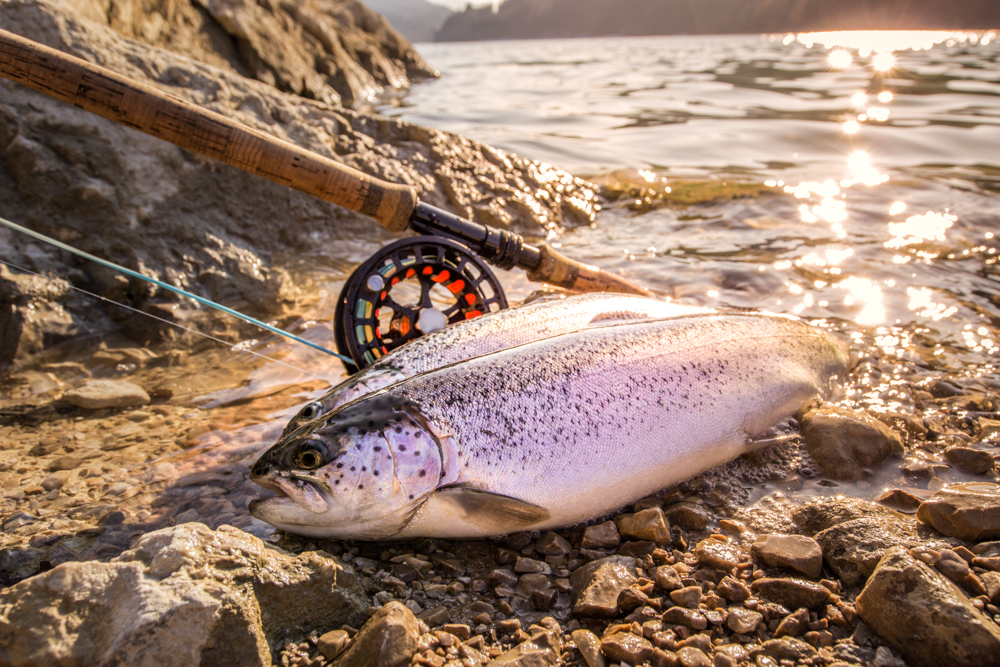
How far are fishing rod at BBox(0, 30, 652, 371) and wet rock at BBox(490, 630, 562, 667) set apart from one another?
1.82 m

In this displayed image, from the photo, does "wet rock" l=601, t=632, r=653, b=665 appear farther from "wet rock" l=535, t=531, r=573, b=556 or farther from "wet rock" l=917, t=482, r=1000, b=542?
"wet rock" l=917, t=482, r=1000, b=542

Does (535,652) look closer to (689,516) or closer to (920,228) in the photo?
(689,516)

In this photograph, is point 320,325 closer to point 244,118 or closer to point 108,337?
point 108,337

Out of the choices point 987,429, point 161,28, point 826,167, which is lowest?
point 987,429

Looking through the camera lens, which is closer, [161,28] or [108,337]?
[108,337]

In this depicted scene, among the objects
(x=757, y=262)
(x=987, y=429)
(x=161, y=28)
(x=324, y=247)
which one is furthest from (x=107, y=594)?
(x=161, y=28)

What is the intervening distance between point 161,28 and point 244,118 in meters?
4.81

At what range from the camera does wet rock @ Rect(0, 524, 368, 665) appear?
1593mm

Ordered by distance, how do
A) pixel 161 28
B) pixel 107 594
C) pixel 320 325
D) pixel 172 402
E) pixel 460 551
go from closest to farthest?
pixel 107 594
pixel 460 551
pixel 172 402
pixel 320 325
pixel 161 28

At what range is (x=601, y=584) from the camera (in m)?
2.12

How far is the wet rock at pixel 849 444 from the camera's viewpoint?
286 centimetres

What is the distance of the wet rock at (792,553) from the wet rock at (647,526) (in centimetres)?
33

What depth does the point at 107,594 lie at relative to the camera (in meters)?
1.69

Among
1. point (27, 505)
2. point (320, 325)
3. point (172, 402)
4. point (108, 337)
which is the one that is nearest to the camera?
point (27, 505)
